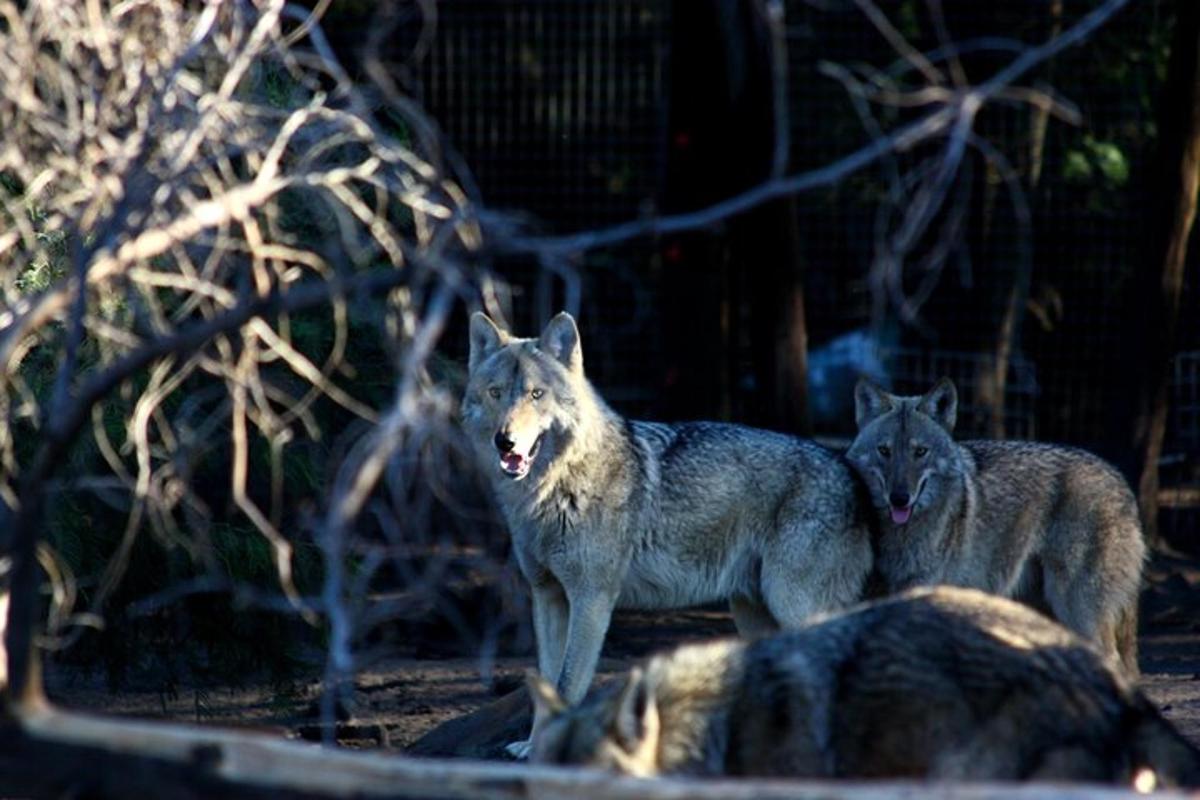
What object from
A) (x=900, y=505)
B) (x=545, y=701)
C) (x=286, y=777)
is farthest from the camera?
(x=900, y=505)

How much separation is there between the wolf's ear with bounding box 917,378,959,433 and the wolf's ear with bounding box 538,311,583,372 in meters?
1.76

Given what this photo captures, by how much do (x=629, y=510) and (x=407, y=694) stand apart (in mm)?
1837

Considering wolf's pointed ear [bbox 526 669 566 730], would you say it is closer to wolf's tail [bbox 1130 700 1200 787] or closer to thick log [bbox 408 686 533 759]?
wolf's tail [bbox 1130 700 1200 787]

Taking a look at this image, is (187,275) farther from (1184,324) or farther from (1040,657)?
(1184,324)

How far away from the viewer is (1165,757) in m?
4.66

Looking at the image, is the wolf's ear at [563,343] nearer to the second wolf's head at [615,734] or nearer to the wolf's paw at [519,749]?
the wolf's paw at [519,749]

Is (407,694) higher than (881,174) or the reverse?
the reverse

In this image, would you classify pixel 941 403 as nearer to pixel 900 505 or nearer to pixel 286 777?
pixel 900 505

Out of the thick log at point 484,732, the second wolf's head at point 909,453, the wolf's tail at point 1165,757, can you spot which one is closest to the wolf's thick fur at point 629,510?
the second wolf's head at point 909,453

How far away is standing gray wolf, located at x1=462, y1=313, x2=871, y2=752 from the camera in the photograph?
829cm

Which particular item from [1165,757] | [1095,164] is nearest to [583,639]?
[1165,757]

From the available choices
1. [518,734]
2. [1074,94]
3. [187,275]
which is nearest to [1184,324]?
[1074,94]

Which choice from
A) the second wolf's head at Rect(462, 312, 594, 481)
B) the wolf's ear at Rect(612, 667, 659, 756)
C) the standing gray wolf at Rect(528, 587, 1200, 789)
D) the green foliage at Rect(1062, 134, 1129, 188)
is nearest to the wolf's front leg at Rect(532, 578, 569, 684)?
the second wolf's head at Rect(462, 312, 594, 481)

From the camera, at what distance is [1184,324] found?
1343 cm
